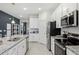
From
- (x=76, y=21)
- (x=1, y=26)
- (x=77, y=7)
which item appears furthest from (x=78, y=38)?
(x=1, y=26)

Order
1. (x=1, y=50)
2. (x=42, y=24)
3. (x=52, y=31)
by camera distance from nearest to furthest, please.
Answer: (x=1, y=50) < (x=52, y=31) < (x=42, y=24)

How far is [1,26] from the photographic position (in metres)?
6.98

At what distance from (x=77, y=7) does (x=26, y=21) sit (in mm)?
12696

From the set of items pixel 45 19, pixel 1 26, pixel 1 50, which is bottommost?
pixel 1 50

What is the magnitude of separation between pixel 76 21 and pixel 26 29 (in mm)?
13074

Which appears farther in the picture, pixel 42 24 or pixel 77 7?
pixel 42 24

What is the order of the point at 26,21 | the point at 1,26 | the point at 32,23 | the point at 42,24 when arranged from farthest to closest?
the point at 26,21
the point at 32,23
the point at 42,24
the point at 1,26
